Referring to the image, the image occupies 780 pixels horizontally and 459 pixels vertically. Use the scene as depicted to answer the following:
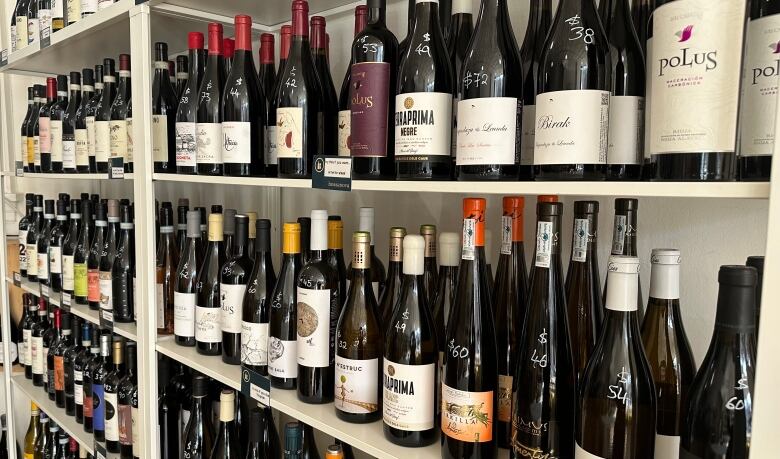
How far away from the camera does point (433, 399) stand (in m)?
0.83

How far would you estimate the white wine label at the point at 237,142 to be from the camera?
1.09 m

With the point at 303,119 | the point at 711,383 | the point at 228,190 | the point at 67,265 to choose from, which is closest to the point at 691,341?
the point at 711,383

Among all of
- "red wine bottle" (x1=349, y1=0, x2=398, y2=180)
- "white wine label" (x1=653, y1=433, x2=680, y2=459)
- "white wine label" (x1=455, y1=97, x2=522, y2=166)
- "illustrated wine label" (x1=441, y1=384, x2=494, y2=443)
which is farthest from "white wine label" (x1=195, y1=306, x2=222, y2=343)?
"white wine label" (x1=653, y1=433, x2=680, y2=459)

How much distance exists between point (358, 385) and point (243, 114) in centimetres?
63

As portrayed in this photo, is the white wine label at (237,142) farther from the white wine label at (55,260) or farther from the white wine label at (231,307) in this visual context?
the white wine label at (55,260)

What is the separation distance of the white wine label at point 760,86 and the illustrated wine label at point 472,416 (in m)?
0.43

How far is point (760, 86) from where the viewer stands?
0.52 meters

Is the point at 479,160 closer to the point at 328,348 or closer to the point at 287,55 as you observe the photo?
the point at 328,348

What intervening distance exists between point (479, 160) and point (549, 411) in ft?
1.11

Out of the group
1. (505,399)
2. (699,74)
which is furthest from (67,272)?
(699,74)

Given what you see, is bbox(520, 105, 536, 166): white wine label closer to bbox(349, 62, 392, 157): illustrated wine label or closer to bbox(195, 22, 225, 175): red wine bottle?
bbox(349, 62, 392, 157): illustrated wine label

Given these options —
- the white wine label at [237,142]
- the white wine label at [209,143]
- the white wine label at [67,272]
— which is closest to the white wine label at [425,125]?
the white wine label at [237,142]

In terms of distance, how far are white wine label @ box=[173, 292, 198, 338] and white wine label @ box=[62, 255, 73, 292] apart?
28.1 inches

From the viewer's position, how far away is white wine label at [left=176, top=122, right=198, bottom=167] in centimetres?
124
